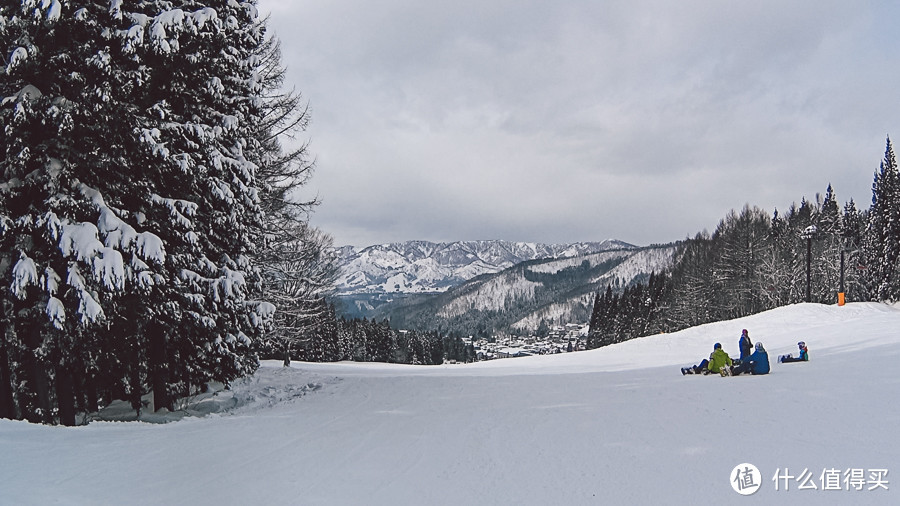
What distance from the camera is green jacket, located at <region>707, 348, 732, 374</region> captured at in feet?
42.9

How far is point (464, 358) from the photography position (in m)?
109

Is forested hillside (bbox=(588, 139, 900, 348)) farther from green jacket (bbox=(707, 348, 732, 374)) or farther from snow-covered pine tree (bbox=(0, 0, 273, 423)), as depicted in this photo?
snow-covered pine tree (bbox=(0, 0, 273, 423))

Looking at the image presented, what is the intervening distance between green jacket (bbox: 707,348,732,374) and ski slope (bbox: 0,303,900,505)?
144cm

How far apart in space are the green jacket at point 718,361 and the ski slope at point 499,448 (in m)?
1.44

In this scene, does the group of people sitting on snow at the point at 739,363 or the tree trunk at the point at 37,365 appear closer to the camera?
the tree trunk at the point at 37,365

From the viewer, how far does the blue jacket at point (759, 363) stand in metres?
12.3

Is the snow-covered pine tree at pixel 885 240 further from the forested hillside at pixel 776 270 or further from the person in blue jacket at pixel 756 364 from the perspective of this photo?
the person in blue jacket at pixel 756 364

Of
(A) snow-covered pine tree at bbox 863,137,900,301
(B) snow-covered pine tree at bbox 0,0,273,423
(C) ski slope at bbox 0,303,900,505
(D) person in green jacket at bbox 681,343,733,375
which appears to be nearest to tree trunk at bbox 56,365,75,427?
(B) snow-covered pine tree at bbox 0,0,273,423

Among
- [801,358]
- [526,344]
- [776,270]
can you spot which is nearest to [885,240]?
[776,270]

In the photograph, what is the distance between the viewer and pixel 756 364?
489 inches

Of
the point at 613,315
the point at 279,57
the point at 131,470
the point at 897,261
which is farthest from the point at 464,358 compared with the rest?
the point at 131,470

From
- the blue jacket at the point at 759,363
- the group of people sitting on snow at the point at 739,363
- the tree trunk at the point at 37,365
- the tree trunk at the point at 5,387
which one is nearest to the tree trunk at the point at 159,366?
the tree trunk at the point at 37,365

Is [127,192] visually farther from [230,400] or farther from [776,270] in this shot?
[776,270]

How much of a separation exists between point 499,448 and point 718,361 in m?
9.25
